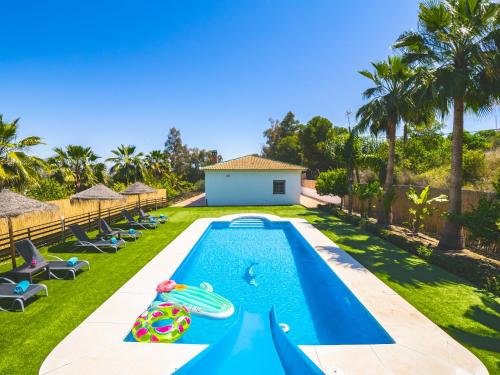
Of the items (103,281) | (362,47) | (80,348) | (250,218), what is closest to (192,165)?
(250,218)

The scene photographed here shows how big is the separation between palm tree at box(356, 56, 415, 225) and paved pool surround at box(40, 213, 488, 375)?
10.2 m

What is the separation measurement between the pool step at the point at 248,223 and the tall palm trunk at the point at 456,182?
33.4 ft

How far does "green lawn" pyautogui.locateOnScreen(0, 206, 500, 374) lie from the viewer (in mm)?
4895

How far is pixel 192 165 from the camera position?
5591 centimetres

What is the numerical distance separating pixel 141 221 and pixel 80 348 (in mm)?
12137

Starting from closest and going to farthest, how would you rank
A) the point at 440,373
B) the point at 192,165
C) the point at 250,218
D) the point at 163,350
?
the point at 440,373
the point at 163,350
the point at 250,218
the point at 192,165

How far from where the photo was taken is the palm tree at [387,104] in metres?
14.2

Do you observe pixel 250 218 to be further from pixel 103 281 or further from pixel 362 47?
pixel 362 47

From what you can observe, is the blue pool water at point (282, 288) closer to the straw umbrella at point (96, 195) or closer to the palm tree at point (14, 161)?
the straw umbrella at point (96, 195)

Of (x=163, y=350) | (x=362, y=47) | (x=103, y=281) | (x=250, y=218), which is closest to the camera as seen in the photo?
(x=163, y=350)

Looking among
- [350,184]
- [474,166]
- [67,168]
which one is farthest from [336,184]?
[67,168]

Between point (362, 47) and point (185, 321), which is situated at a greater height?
point (362, 47)

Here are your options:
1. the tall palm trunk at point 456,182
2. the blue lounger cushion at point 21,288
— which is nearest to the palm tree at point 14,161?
the blue lounger cushion at point 21,288

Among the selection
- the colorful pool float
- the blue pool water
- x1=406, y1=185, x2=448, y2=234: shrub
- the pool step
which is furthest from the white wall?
the colorful pool float
